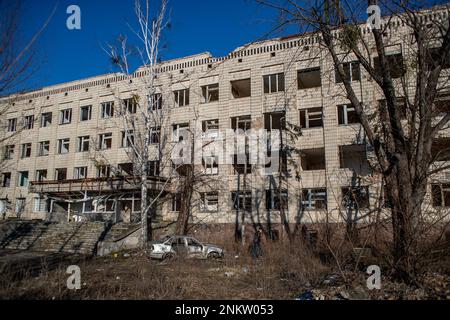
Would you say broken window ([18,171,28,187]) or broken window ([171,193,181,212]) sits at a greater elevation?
broken window ([18,171,28,187])

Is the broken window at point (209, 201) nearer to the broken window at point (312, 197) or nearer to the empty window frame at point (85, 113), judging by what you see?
the broken window at point (312, 197)

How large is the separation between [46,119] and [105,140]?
30.3ft

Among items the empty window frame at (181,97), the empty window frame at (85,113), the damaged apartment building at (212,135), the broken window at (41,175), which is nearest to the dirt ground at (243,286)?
the damaged apartment building at (212,135)

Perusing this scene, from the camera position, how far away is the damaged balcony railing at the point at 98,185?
84.2 feet

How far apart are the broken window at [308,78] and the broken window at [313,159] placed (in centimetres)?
536

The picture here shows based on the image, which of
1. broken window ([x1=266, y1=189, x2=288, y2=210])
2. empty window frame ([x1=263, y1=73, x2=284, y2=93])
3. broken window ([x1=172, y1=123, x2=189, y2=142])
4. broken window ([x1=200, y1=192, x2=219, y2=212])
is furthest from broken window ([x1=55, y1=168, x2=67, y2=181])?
empty window frame ([x1=263, y1=73, x2=284, y2=93])

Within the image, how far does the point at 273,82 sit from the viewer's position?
25891 mm

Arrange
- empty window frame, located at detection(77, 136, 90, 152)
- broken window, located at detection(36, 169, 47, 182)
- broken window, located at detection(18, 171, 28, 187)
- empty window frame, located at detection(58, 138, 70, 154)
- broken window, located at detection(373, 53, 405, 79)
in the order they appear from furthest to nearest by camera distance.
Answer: broken window, located at detection(18, 171, 28, 187) < broken window, located at detection(36, 169, 47, 182) < empty window frame, located at detection(58, 138, 70, 154) < empty window frame, located at detection(77, 136, 90, 152) < broken window, located at detection(373, 53, 405, 79)

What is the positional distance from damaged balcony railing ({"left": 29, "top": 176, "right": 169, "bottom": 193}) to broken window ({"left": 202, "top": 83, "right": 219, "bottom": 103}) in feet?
25.7

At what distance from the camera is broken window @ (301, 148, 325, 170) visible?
2425 cm

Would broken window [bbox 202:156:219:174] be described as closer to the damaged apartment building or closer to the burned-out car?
the damaged apartment building

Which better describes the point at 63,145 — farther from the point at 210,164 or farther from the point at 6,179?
the point at 210,164

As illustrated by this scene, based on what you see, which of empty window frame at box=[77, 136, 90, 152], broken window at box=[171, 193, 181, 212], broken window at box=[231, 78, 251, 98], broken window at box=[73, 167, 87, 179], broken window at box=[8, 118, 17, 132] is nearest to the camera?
broken window at box=[171, 193, 181, 212]
